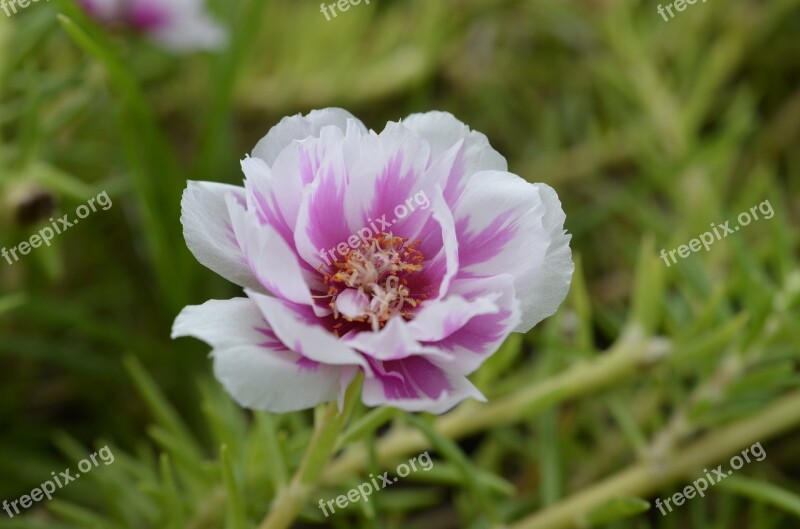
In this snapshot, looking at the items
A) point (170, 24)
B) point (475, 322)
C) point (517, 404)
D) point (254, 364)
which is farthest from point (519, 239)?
point (170, 24)

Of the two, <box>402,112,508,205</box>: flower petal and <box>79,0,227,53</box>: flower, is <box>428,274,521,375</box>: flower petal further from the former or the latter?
<box>79,0,227,53</box>: flower

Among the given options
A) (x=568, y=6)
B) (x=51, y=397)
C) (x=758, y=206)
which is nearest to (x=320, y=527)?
(x=51, y=397)

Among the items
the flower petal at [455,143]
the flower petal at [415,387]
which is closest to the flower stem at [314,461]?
the flower petal at [415,387]

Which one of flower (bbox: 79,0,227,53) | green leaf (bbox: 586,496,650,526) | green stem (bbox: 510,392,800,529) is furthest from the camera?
flower (bbox: 79,0,227,53)

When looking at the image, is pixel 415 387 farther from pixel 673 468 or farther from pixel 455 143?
pixel 673 468

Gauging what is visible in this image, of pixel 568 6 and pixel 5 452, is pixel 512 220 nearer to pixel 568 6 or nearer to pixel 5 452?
pixel 5 452

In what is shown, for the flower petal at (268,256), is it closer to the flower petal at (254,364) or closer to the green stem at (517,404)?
the flower petal at (254,364)

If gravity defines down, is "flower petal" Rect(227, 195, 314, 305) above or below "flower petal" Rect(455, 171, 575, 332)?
above

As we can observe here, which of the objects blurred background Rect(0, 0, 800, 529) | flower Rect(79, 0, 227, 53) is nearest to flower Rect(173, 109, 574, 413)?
blurred background Rect(0, 0, 800, 529)
